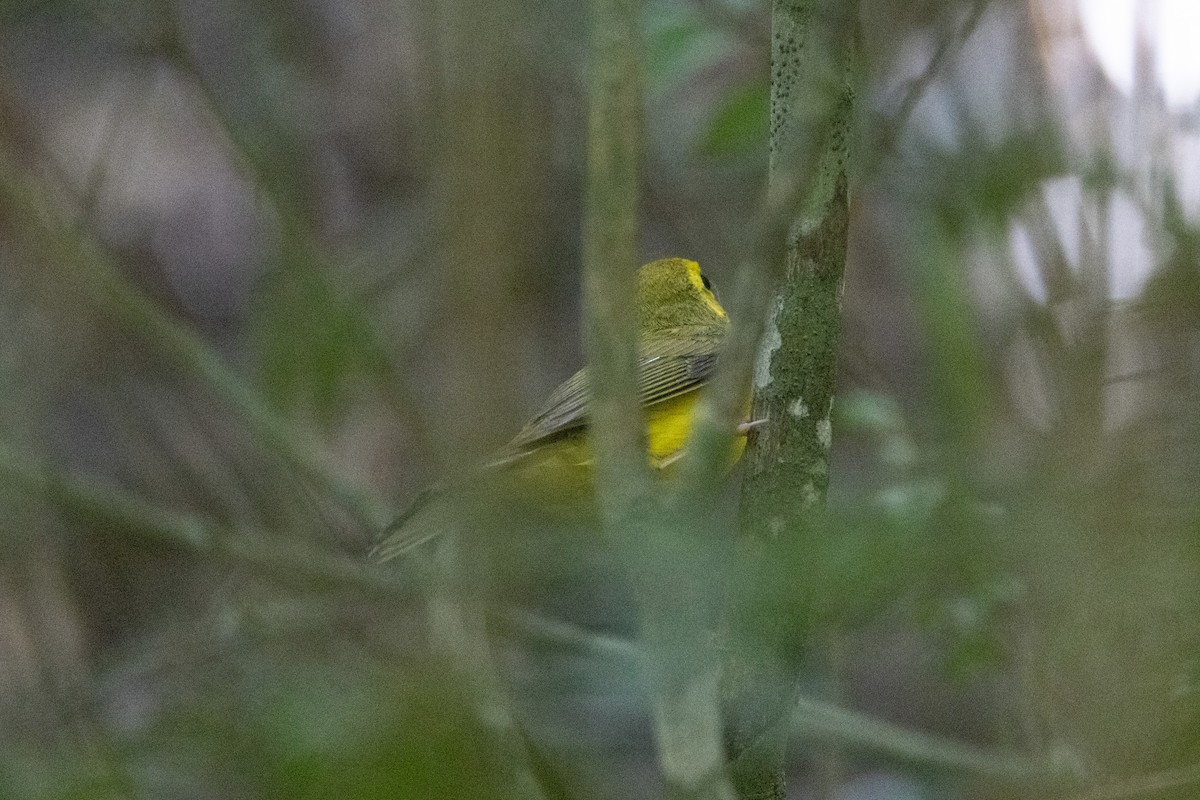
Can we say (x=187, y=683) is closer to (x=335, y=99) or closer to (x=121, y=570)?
(x=121, y=570)

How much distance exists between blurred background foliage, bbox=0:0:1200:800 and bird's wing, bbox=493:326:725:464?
1.22 ft

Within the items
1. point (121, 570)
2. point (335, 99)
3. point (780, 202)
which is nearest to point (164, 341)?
point (780, 202)

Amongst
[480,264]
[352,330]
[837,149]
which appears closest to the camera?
[480,264]

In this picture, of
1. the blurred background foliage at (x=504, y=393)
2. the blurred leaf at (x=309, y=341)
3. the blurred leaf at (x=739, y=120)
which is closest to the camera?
the blurred background foliage at (x=504, y=393)

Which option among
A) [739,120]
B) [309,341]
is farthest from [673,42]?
[309,341]

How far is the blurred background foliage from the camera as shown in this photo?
67.6 inches

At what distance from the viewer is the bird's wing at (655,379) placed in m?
4.69

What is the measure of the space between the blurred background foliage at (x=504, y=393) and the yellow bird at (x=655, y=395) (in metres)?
0.21

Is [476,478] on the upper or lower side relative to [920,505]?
upper

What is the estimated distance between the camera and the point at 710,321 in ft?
18.5

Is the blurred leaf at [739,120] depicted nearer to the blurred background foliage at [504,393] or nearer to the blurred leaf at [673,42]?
the blurred background foliage at [504,393]

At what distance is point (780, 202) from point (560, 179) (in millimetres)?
4718

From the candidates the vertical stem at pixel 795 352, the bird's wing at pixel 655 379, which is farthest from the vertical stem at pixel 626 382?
the bird's wing at pixel 655 379

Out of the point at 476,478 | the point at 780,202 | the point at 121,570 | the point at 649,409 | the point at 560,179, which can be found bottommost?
the point at 121,570
